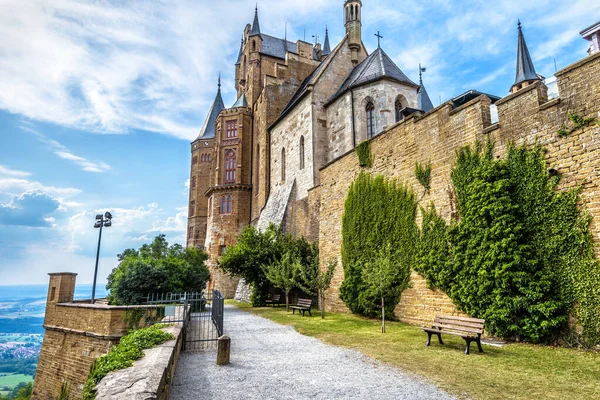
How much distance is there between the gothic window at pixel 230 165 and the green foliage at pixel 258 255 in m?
16.2

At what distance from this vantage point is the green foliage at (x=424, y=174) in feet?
41.5

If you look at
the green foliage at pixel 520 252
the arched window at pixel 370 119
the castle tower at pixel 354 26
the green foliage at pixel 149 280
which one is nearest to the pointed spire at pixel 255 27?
the castle tower at pixel 354 26

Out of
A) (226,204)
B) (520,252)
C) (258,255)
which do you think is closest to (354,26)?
(258,255)

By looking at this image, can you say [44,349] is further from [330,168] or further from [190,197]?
[190,197]

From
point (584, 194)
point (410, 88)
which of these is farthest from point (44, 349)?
point (410, 88)

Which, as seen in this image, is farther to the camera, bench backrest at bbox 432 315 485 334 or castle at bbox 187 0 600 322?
castle at bbox 187 0 600 322

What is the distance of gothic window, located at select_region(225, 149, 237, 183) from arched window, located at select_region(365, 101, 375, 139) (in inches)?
714

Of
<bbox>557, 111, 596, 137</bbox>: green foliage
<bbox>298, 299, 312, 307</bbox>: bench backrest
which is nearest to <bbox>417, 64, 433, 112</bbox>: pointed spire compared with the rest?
<bbox>298, 299, 312, 307</bbox>: bench backrest

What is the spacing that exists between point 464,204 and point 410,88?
14.6 meters

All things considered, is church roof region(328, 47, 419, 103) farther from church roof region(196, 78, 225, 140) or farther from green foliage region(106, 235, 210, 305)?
church roof region(196, 78, 225, 140)

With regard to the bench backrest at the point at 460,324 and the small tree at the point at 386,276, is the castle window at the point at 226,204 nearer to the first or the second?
the small tree at the point at 386,276

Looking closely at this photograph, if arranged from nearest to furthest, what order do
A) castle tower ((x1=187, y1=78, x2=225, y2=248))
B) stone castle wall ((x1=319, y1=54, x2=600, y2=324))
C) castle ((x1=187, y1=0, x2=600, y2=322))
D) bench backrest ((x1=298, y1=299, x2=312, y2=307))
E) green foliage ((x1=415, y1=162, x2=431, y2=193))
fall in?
stone castle wall ((x1=319, y1=54, x2=600, y2=324))
castle ((x1=187, y1=0, x2=600, y2=322))
green foliage ((x1=415, y1=162, x2=431, y2=193))
bench backrest ((x1=298, y1=299, x2=312, y2=307))
castle tower ((x1=187, y1=78, x2=225, y2=248))

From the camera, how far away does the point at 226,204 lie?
36500 mm

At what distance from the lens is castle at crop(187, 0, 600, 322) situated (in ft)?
31.9
